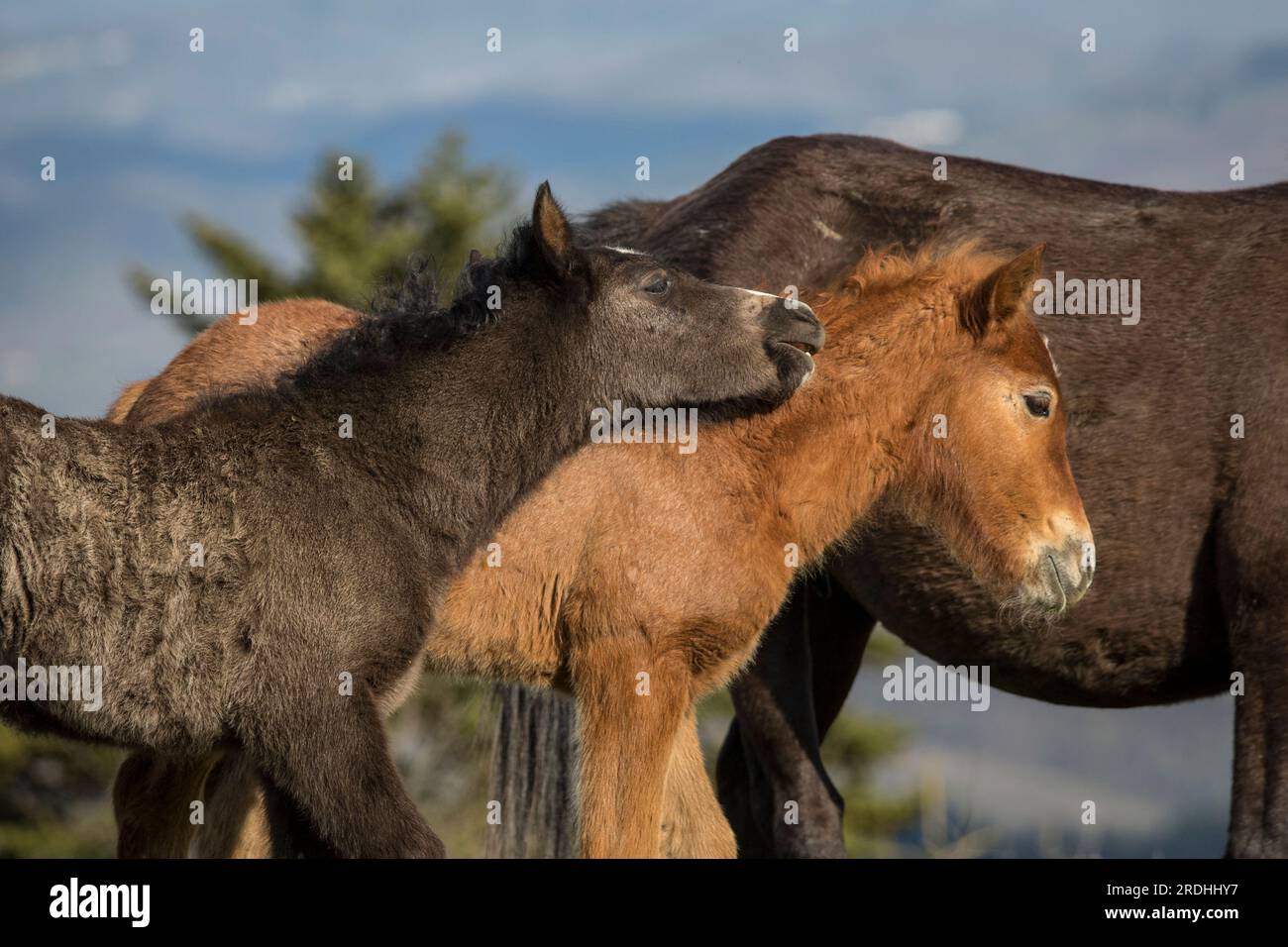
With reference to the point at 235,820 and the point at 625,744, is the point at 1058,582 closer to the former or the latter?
the point at 625,744

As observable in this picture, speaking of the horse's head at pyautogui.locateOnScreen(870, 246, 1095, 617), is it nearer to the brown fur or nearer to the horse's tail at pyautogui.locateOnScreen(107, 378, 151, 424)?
the brown fur

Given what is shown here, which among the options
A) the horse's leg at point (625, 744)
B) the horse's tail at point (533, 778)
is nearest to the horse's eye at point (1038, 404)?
the horse's leg at point (625, 744)

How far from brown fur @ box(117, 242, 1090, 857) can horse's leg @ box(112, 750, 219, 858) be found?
0.24 feet

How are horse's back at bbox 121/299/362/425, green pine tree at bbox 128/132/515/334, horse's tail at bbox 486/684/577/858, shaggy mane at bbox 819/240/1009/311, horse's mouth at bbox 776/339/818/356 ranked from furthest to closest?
green pine tree at bbox 128/132/515/334
horse's tail at bbox 486/684/577/858
horse's back at bbox 121/299/362/425
shaggy mane at bbox 819/240/1009/311
horse's mouth at bbox 776/339/818/356

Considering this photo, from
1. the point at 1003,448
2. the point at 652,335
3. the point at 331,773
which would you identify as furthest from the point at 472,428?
the point at 1003,448

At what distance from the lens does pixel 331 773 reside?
5105 millimetres

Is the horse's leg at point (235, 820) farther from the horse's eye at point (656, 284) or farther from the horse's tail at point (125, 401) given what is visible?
the horse's eye at point (656, 284)

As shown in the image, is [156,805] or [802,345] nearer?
[802,345]

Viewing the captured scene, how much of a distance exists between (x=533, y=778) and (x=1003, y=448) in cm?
356

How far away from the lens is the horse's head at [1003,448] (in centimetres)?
623

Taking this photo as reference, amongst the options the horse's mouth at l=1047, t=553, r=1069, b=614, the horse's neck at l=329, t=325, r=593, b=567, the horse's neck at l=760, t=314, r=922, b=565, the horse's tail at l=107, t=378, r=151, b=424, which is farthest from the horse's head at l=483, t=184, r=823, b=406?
the horse's tail at l=107, t=378, r=151, b=424

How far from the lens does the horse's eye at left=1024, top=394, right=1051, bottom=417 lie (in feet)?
20.6

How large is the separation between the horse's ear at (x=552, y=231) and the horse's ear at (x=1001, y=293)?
1.74m
